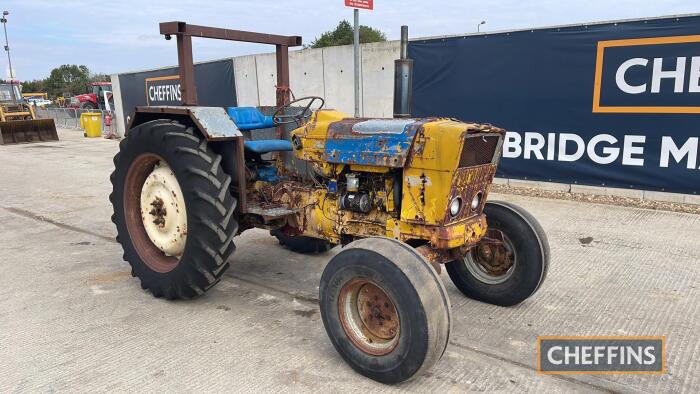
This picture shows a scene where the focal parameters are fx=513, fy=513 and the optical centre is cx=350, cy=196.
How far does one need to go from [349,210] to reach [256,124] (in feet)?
4.58

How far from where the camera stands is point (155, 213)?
3.90m

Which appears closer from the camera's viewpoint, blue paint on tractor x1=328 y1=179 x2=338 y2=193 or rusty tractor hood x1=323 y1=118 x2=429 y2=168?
rusty tractor hood x1=323 y1=118 x2=429 y2=168

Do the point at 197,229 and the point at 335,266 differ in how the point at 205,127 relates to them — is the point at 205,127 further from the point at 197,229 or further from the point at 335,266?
the point at 335,266

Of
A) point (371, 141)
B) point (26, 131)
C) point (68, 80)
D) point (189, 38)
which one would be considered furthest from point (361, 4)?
point (68, 80)

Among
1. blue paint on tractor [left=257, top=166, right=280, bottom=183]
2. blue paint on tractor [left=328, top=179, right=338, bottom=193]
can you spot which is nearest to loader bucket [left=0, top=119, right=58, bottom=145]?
blue paint on tractor [left=257, top=166, right=280, bottom=183]

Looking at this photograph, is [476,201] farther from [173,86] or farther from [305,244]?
[173,86]

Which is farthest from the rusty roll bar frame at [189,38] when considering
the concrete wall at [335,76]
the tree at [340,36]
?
the tree at [340,36]

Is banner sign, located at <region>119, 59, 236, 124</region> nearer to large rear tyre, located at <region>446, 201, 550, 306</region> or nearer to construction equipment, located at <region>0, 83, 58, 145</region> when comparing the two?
construction equipment, located at <region>0, 83, 58, 145</region>

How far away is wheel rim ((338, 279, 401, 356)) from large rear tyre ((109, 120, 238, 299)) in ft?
3.54

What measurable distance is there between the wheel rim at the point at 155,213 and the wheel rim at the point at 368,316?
1537 millimetres

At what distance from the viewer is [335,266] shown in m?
2.77

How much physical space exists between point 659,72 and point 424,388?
535cm

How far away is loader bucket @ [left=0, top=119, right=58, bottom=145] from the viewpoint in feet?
51.2

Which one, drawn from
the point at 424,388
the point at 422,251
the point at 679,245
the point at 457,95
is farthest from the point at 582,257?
the point at 457,95
